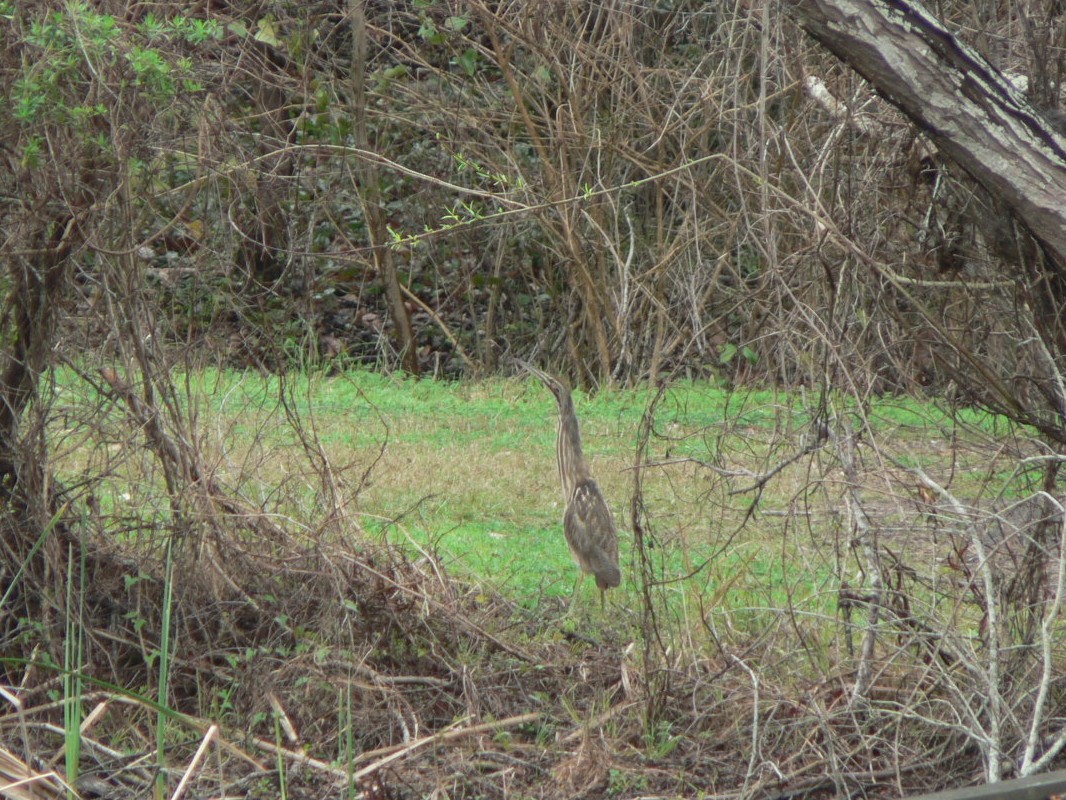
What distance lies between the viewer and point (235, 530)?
5.80 meters

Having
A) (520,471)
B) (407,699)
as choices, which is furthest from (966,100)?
(520,471)

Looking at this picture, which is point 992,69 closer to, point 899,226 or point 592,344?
point 899,226

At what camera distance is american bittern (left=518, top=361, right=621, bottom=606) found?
21.3ft

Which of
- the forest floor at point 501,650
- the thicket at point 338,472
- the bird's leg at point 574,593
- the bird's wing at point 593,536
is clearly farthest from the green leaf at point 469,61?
the bird's leg at point 574,593

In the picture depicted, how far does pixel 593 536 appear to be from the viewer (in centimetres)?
658

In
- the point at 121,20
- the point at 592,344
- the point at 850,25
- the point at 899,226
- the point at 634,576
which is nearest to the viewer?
the point at 850,25

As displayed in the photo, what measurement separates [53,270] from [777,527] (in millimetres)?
4075

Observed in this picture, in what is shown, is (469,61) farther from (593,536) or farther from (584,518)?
(593,536)

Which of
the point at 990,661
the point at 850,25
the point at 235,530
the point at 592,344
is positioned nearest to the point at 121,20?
the point at 235,530

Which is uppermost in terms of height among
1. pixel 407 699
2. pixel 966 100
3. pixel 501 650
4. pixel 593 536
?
pixel 966 100

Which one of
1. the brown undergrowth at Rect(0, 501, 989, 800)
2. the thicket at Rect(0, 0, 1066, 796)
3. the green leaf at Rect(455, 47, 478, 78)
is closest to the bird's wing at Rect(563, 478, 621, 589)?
the brown undergrowth at Rect(0, 501, 989, 800)

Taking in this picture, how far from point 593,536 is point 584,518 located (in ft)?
0.38

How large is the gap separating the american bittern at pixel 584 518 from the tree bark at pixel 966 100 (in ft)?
9.52

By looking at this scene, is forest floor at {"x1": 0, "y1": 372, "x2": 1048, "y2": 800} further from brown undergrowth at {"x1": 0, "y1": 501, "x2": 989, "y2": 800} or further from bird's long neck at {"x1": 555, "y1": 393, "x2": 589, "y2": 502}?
bird's long neck at {"x1": 555, "y1": 393, "x2": 589, "y2": 502}
